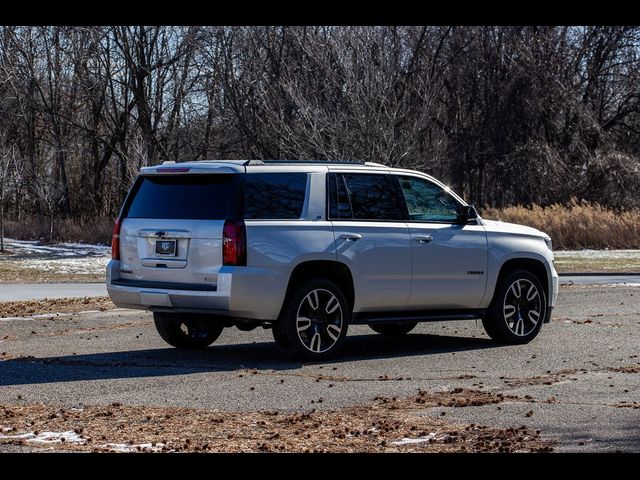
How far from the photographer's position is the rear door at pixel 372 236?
1254cm

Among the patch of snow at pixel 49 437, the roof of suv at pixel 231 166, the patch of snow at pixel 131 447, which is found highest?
the roof of suv at pixel 231 166

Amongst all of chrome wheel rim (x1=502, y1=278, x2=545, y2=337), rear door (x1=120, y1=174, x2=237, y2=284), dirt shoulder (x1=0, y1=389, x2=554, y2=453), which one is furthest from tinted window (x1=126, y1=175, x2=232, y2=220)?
chrome wheel rim (x1=502, y1=278, x2=545, y2=337)

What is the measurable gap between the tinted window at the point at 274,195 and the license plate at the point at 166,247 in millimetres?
805

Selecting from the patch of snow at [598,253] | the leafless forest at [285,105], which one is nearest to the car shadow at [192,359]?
the patch of snow at [598,253]

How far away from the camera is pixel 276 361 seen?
12352 mm

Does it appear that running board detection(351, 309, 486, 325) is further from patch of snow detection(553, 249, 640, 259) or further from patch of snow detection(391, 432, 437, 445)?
patch of snow detection(553, 249, 640, 259)

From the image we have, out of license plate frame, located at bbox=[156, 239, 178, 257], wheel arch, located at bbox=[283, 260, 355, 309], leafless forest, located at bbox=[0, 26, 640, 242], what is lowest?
wheel arch, located at bbox=[283, 260, 355, 309]

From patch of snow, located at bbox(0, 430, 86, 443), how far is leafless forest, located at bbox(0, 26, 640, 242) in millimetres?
33965

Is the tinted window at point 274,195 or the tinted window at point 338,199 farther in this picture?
the tinted window at point 338,199

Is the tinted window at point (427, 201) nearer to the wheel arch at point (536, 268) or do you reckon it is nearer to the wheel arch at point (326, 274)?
the wheel arch at point (536, 268)

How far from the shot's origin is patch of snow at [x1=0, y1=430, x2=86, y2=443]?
7.87 meters

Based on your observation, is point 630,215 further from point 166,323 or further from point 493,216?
point 166,323

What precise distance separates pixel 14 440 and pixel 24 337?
691 cm
